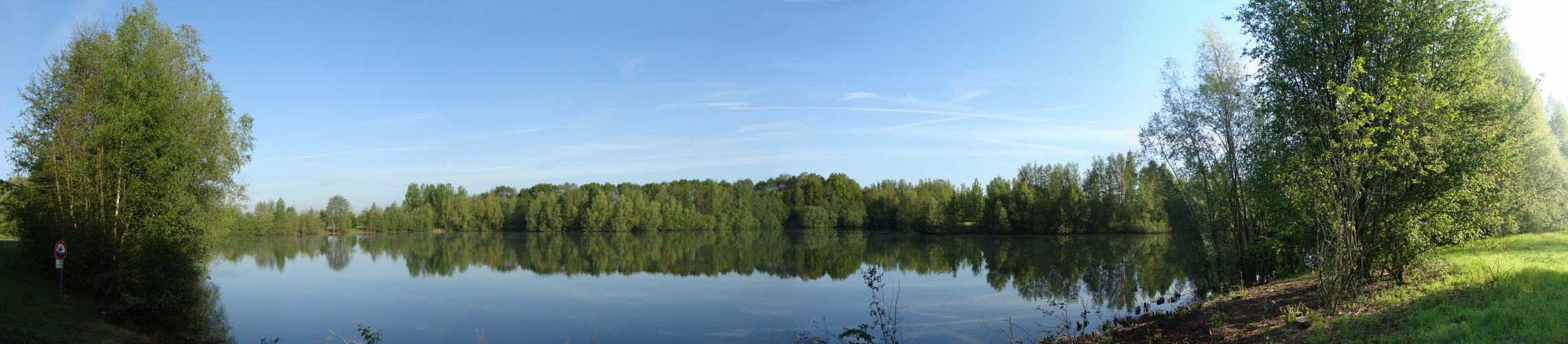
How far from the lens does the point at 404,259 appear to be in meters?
35.2

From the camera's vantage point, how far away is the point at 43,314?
41.4ft

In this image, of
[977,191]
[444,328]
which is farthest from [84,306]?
[977,191]

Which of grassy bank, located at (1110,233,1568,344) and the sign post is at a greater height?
the sign post

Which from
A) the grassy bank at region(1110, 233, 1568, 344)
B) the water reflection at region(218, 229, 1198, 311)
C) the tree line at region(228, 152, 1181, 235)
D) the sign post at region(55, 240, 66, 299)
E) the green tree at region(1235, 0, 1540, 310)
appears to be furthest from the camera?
the tree line at region(228, 152, 1181, 235)

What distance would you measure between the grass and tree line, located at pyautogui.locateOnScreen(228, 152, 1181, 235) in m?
41.7

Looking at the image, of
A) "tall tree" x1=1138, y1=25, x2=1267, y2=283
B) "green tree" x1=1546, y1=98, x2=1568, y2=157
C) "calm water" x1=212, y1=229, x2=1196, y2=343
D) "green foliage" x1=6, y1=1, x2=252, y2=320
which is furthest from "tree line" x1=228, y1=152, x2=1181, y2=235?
"green foliage" x1=6, y1=1, x2=252, y2=320

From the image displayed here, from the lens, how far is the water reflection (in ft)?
65.8

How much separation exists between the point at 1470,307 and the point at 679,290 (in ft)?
54.5

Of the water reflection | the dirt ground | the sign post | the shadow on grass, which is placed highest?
the sign post

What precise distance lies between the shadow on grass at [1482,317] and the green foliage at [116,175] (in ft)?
74.8

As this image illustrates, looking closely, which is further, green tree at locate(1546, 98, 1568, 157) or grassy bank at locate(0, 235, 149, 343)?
green tree at locate(1546, 98, 1568, 157)

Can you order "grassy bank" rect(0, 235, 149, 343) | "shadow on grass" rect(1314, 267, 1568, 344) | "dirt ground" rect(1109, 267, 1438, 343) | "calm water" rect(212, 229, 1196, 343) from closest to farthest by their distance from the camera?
"shadow on grass" rect(1314, 267, 1568, 344) < "dirt ground" rect(1109, 267, 1438, 343) < "grassy bank" rect(0, 235, 149, 343) < "calm water" rect(212, 229, 1196, 343)

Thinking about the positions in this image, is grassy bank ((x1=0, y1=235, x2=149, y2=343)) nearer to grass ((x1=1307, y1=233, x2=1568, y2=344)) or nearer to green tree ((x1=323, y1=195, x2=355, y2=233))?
grass ((x1=1307, y1=233, x2=1568, y2=344))

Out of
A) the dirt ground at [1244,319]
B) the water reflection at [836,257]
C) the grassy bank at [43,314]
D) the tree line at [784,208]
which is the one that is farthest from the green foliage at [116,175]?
the tree line at [784,208]
